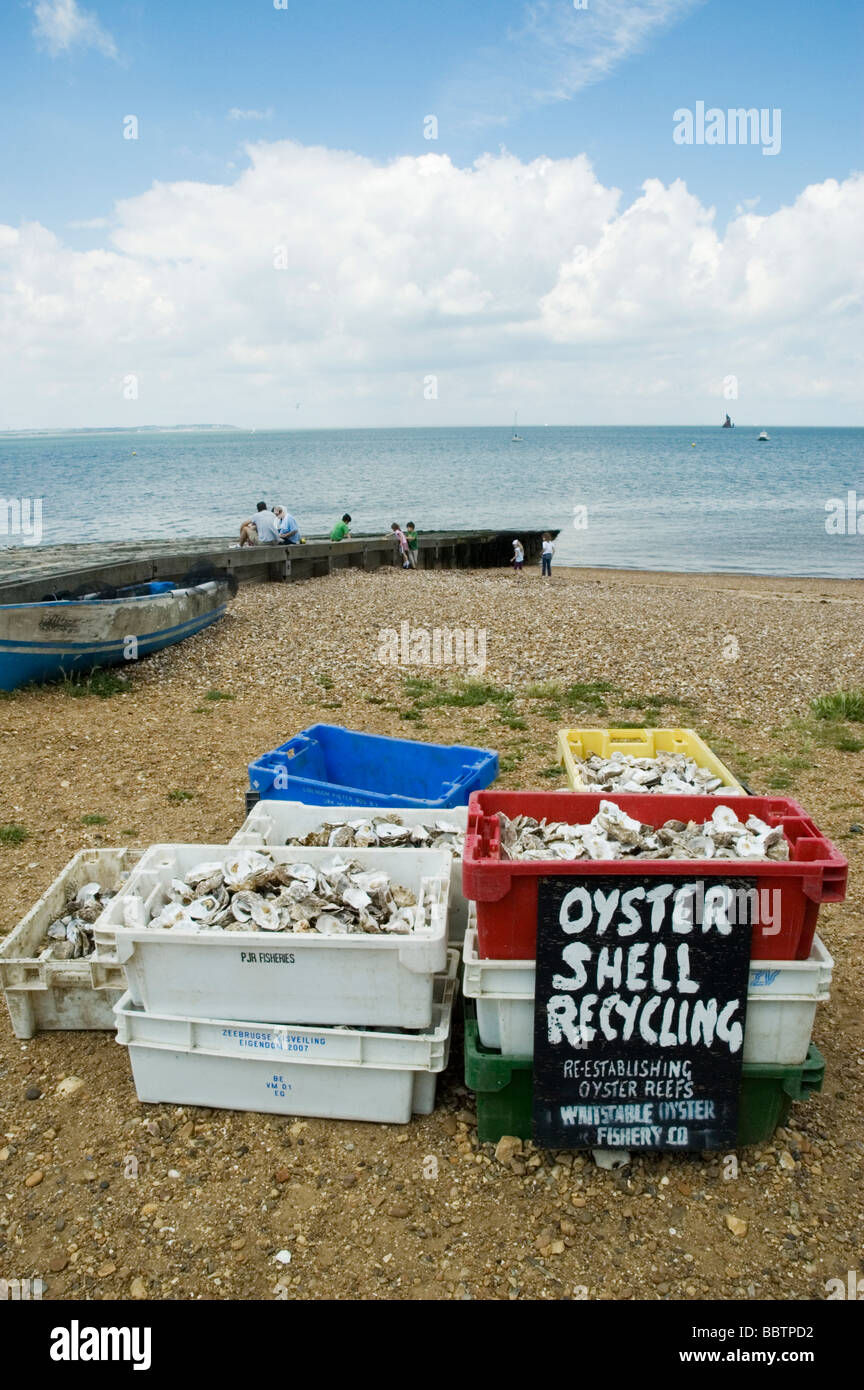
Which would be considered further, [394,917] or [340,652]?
[340,652]

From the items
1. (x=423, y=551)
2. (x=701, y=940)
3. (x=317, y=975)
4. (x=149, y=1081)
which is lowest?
(x=149, y=1081)

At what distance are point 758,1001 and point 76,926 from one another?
152 inches

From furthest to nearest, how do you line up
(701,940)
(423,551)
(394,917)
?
(423,551) < (394,917) < (701,940)

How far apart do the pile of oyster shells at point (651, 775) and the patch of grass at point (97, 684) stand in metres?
7.64

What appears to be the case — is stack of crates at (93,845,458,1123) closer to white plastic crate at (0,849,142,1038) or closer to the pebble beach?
the pebble beach

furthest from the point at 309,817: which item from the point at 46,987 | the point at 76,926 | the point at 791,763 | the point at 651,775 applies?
the point at 791,763

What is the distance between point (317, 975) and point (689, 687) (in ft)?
30.1

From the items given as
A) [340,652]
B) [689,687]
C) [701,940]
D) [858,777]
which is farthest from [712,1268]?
[340,652]

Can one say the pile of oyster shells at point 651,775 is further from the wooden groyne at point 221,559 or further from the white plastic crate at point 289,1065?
the wooden groyne at point 221,559

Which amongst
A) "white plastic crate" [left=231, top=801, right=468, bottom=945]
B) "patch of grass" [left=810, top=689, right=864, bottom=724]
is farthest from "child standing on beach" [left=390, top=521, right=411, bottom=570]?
"white plastic crate" [left=231, top=801, right=468, bottom=945]

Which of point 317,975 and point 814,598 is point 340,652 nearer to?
point 317,975

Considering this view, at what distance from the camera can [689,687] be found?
1228 cm

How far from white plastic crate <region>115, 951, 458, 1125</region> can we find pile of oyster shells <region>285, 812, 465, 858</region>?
3.58 ft
